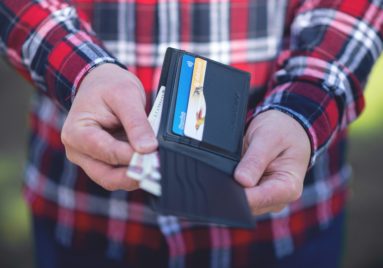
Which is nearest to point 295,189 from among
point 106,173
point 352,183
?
point 106,173

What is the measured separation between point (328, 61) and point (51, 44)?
449 mm

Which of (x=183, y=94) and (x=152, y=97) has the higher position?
(x=183, y=94)

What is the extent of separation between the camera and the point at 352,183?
2.24 m

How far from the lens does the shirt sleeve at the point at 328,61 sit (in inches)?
38.9

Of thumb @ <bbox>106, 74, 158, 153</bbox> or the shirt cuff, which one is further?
the shirt cuff

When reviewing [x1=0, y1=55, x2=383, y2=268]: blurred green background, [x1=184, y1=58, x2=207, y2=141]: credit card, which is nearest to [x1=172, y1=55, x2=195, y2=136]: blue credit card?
[x1=184, y1=58, x2=207, y2=141]: credit card

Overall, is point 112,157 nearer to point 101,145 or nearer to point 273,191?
point 101,145

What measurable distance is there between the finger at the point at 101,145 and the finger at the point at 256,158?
154 mm

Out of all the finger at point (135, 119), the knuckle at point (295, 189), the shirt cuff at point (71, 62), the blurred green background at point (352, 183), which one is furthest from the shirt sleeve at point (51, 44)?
the blurred green background at point (352, 183)

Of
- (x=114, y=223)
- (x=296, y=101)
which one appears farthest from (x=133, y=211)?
(x=296, y=101)

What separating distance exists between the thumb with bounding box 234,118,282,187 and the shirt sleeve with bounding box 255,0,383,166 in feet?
0.27

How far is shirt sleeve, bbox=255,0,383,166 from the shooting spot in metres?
0.99

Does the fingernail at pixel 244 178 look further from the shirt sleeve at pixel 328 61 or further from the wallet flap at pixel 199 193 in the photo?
the shirt sleeve at pixel 328 61

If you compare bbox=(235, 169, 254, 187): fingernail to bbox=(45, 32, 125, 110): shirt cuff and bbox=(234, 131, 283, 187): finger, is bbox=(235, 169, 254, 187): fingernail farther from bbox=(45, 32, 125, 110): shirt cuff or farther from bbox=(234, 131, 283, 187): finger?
bbox=(45, 32, 125, 110): shirt cuff
